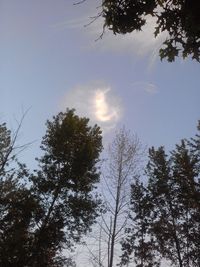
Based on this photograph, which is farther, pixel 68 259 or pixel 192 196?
pixel 192 196

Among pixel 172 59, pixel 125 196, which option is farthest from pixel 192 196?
pixel 172 59

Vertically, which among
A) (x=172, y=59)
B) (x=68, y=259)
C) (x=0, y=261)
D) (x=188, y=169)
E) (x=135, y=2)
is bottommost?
(x=0, y=261)

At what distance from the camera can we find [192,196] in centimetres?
2334

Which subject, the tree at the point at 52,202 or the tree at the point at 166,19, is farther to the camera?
the tree at the point at 52,202

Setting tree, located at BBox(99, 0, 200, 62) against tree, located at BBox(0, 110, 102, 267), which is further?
tree, located at BBox(0, 110, 102, 267)

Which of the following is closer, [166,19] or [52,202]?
[166,19]

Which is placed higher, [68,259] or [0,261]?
[68,259]

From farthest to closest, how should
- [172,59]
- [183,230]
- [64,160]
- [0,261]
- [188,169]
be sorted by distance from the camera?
[188,169]
[183,230]
[64,160]
[0,261]
[172,59]

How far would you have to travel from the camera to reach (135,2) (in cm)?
896

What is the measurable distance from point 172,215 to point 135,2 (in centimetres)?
1779

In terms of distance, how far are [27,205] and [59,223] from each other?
185cm

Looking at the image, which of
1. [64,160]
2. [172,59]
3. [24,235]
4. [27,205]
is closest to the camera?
[172,59]

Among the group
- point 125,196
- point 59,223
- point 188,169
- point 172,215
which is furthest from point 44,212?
point 188,169

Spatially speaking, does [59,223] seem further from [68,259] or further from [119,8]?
[119,8]
